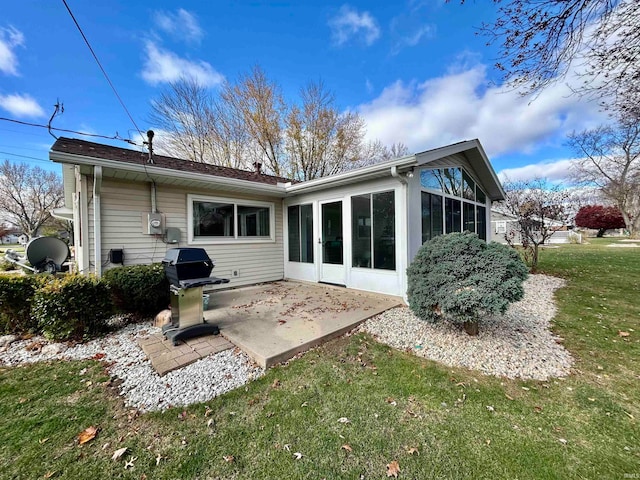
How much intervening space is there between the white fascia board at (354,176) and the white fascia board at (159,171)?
0.68m

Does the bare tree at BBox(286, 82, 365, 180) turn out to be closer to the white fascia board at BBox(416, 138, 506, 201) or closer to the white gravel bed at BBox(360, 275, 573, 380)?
the white fascia board at BBox(416, 138, 506, 201)

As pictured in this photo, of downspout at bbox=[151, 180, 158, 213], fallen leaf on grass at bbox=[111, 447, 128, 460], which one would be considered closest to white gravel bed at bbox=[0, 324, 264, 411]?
fallen leaf on grass at bbox=[111, 447, 128, 460]

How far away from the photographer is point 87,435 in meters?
2.00

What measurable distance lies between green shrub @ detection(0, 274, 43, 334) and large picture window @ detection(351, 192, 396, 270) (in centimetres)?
546

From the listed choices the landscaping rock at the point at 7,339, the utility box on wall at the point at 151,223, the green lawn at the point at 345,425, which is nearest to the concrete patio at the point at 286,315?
the green lawn at the point at 345,425

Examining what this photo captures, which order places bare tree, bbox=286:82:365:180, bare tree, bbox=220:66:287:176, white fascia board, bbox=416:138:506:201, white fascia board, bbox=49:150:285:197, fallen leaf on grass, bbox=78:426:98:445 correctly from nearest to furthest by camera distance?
fallen leaf on grass, bbox=78:426:98:445
white fascia board, bbox=49:150:285:197
white fascia board, bbox=416:138:506:201
bare tree, bbox=220:66:287:176
bare tree, bbox=286:82:365:180

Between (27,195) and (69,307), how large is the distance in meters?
29.1

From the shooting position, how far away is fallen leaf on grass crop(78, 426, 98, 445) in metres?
1.95

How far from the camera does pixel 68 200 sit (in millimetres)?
9242

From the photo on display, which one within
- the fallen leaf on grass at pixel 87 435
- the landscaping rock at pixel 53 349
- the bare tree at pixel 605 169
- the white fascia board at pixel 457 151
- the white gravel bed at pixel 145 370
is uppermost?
the bare tree at pixel 605 169

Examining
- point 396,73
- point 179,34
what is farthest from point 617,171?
point 179,34

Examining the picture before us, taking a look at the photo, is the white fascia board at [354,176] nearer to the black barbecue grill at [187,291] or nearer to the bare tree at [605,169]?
the black barbecue grill at [187,291]

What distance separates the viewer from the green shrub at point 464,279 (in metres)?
3.16

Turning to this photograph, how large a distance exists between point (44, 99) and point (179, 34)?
4.50 meters
